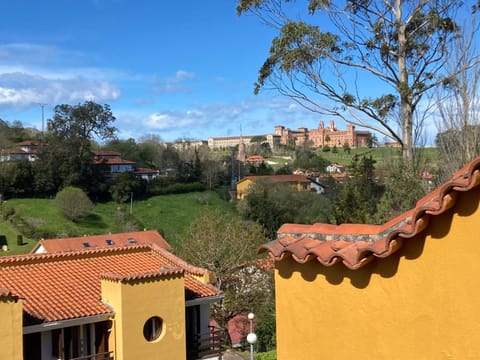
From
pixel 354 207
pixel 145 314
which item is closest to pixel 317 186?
pixel 354 207

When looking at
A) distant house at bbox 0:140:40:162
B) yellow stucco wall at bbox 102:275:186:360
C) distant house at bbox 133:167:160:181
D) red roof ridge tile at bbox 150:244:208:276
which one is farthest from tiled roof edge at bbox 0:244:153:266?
distant house at bbox 133:167:160:181

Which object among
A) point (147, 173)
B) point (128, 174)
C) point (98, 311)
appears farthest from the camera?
point (147, 173)

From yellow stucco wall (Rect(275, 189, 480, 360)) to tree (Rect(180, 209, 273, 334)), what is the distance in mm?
21206

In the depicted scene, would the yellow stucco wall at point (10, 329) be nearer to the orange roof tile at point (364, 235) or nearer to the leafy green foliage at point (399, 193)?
the leafy green foliage at point (399, 193)

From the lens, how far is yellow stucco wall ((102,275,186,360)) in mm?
13109

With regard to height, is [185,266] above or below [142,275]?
below

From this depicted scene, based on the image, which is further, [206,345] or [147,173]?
[147,173]

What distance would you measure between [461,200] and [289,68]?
10775 millimetres

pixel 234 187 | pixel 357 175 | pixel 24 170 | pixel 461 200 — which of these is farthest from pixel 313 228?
pixel 234 187

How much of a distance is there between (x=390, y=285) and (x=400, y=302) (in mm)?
111

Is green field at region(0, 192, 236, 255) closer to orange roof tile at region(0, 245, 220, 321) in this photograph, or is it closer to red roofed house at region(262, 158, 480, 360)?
orange roof tile at region(0, 245, 220, 321)

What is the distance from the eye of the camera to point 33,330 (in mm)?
12188

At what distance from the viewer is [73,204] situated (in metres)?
48.5

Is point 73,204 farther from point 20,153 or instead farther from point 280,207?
point 280,207
